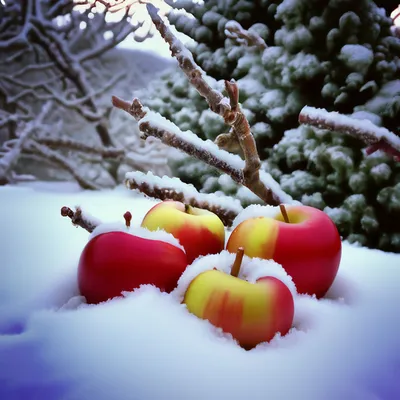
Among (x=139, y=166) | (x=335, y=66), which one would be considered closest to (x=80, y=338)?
(x=335, y=66)

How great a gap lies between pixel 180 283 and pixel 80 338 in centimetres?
12

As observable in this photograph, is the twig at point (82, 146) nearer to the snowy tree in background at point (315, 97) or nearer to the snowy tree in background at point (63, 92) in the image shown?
the snowy tree in background at point (63, 92)

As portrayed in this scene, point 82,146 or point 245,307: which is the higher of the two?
point 245,307

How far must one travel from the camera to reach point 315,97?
119 cm

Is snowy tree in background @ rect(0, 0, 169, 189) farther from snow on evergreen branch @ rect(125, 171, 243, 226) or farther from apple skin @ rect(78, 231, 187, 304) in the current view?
apple skin @ rect(78, 231, 187, 304)

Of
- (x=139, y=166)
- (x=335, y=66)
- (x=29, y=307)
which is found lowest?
(x=139, y=166)

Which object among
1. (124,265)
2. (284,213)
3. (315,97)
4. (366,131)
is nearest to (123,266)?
(124,265)

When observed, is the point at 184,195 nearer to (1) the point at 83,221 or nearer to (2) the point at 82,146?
(1) the point at 83,221

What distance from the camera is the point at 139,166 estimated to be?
6.29 ft

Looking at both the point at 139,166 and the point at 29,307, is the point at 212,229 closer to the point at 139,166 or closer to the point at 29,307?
the point at 29,307

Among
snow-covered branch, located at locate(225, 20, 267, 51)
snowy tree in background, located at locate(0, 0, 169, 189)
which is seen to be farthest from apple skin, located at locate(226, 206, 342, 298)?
snowy tree in background, located at locate(0, 0, 169, 189)

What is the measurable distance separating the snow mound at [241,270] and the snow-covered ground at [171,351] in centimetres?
2

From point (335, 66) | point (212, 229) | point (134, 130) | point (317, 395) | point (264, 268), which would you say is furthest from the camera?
point (134, 130)

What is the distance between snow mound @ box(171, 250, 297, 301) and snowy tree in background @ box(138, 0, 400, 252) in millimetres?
580
